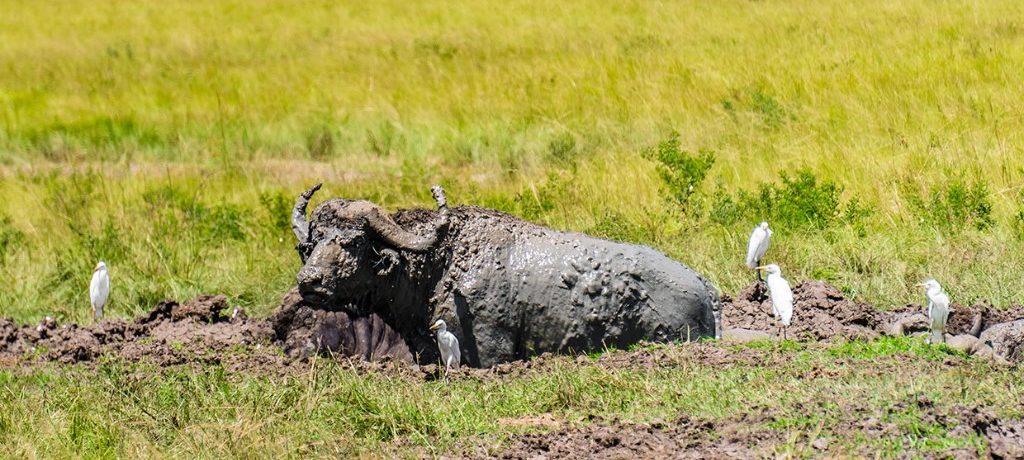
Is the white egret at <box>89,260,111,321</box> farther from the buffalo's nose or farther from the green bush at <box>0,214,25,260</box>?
the buffalo's nose

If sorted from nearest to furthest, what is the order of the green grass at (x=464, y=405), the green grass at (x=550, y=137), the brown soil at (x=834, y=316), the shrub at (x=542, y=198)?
the green grass at (x=464, y=405)
the brown soil at (x=834, y=316)
the green grass at (x=550, y=137)
the shrub at (x=542, y=198)

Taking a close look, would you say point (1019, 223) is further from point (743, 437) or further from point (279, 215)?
point (279, 215)

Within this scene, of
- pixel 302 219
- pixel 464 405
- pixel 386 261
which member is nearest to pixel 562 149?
pixel 302 219

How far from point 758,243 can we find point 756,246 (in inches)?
1.5

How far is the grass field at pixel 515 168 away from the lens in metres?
6.84

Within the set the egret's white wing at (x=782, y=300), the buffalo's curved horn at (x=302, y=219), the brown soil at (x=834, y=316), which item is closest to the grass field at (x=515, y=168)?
the brown soil at (x=834, y=316)

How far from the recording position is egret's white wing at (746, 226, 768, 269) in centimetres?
962

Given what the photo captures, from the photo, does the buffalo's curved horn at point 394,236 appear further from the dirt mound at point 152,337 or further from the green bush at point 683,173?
the green bush at point 683,173

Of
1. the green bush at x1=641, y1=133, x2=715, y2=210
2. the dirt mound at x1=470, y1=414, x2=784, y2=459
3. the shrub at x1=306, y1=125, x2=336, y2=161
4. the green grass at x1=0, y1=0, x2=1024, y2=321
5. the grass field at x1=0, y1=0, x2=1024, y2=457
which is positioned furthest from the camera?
the shrub at x1=306, y1=125, x2=336, y2=161

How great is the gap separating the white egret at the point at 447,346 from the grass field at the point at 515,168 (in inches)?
16.1

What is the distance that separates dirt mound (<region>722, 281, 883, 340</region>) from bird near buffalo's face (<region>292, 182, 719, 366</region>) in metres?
0.71

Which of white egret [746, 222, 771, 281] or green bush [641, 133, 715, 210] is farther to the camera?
green bush [641, 133, 715, 210]

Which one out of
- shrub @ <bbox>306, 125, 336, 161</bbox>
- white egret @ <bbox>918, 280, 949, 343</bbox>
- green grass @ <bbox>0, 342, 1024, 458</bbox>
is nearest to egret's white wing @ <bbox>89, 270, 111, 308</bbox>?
green grass @ <bbox>0, 342, 1024, 458</bbox>

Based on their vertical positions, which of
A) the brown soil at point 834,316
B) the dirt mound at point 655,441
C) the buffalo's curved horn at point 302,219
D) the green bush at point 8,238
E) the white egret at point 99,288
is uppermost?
the buffalo's curved horn at point 302,219
